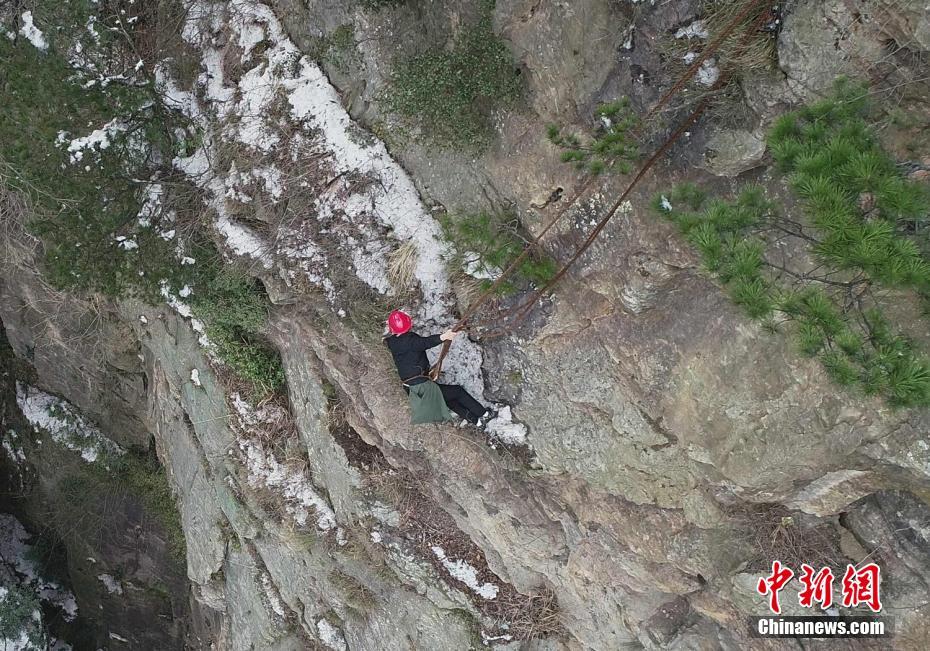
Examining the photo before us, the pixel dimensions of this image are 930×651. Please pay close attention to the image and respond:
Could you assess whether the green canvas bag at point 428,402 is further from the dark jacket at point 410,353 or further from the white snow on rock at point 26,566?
the white snow on rock at point 26,566

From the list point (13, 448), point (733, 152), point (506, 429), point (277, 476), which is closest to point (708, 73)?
point (733, 152)

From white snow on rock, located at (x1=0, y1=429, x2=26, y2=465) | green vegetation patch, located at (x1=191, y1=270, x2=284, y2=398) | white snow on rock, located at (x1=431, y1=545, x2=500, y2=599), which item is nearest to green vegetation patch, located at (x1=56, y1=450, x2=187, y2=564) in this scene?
white snow on rock, located at (x1=0, y1=429, x2=26, y2=465)

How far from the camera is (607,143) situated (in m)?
4.89

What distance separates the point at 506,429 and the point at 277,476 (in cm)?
454

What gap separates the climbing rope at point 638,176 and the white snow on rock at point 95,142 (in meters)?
5.04

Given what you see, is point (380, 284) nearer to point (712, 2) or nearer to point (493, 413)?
point (493, 413)

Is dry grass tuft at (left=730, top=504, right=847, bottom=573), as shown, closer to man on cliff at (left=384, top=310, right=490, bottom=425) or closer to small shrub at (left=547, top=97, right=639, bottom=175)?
man on cliff at (left=384, top=310, right=490, bottom=425)

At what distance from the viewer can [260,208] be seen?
7.71m

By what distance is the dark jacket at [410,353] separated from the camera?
245 inches

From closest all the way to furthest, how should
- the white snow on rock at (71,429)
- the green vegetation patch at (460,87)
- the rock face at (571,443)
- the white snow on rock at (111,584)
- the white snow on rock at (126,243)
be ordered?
the rock face at (571,443), the green vegetation patch at (460,87), the white snow on rock at (126,243), the white snow on rock at (71,429), the white snow on rock at (111,584)

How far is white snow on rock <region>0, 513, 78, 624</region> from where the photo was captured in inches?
576

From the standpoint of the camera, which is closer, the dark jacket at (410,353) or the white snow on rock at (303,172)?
the dark jacket at (410,353)

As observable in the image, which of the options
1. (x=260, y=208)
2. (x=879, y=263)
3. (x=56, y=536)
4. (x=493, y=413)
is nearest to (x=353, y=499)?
(x=493, y=413)

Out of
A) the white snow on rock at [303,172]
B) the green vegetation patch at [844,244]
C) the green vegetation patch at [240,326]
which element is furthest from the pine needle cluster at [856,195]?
the green vegetation patch at [240,326]
